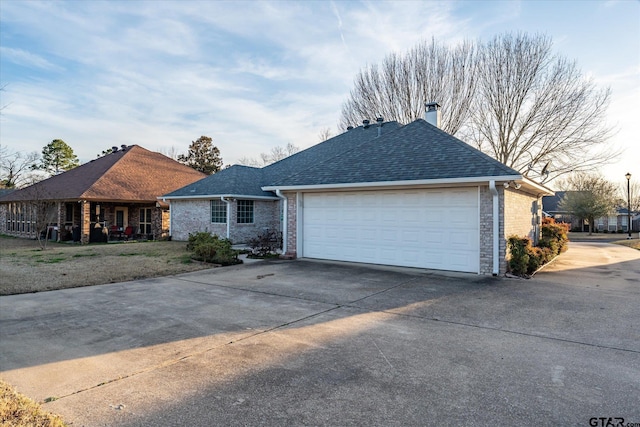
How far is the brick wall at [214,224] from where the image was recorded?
1852 centimetres

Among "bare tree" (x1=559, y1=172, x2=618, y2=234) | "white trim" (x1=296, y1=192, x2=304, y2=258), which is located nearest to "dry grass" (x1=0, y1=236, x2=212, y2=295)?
"white trim" (x1=296, y1=192, x2=304, y2=258)

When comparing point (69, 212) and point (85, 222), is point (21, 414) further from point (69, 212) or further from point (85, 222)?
point (69, 212)

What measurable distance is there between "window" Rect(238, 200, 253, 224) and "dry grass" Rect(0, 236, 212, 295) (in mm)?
4008

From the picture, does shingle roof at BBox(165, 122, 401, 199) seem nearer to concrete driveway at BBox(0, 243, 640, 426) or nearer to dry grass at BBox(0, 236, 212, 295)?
dry grass at BBox(0, 236, 212, 295)

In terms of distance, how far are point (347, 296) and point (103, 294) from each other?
5.07 metres

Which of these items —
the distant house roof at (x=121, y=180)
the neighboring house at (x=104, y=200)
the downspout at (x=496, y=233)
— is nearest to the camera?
the downspout at (x=496, y=233)

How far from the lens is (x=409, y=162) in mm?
11148

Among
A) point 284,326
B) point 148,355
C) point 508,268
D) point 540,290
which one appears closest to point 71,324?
point 148,355

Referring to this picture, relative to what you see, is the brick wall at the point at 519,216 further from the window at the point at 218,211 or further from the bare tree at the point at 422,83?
the window at the point at 218,211

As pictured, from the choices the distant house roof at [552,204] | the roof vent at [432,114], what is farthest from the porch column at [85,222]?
the distant house roof at [552,204]

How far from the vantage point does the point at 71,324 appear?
18.5 ft

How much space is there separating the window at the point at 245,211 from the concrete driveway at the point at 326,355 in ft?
34.6

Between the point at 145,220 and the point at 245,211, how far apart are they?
29.4 feet

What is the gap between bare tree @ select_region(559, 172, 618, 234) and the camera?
35750 mm
